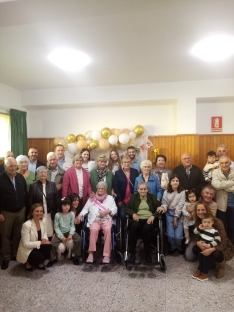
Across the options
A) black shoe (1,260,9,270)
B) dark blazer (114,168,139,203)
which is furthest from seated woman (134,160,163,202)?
black shoe (1,260,9,270)

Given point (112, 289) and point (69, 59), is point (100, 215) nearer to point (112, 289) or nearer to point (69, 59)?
point (112, 289)

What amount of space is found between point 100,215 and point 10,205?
1147mm

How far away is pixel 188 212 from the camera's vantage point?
3137 mm

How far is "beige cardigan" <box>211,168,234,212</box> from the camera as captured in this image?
3.20m

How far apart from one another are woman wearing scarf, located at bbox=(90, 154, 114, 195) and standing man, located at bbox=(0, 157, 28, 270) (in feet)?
3.26

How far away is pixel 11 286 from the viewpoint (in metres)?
2.49

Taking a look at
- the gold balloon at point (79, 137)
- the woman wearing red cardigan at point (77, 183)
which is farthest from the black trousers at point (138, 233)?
the gold balloon at point (79, 137)

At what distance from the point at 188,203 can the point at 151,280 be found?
115cm

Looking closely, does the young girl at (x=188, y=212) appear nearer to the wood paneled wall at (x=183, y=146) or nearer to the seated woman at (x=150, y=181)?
the seated woman at (x=150, y=181)

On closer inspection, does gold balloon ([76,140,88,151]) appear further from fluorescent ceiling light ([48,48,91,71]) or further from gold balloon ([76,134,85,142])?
fluorescent ceiling light ([48,48,91,71])

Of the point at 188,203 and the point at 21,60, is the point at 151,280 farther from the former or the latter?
the point at 21,60

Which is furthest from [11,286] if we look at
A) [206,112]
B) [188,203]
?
[206,112]

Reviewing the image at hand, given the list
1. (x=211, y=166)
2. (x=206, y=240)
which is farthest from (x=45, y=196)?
(x=211, y=166)

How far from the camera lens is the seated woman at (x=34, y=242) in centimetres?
274
